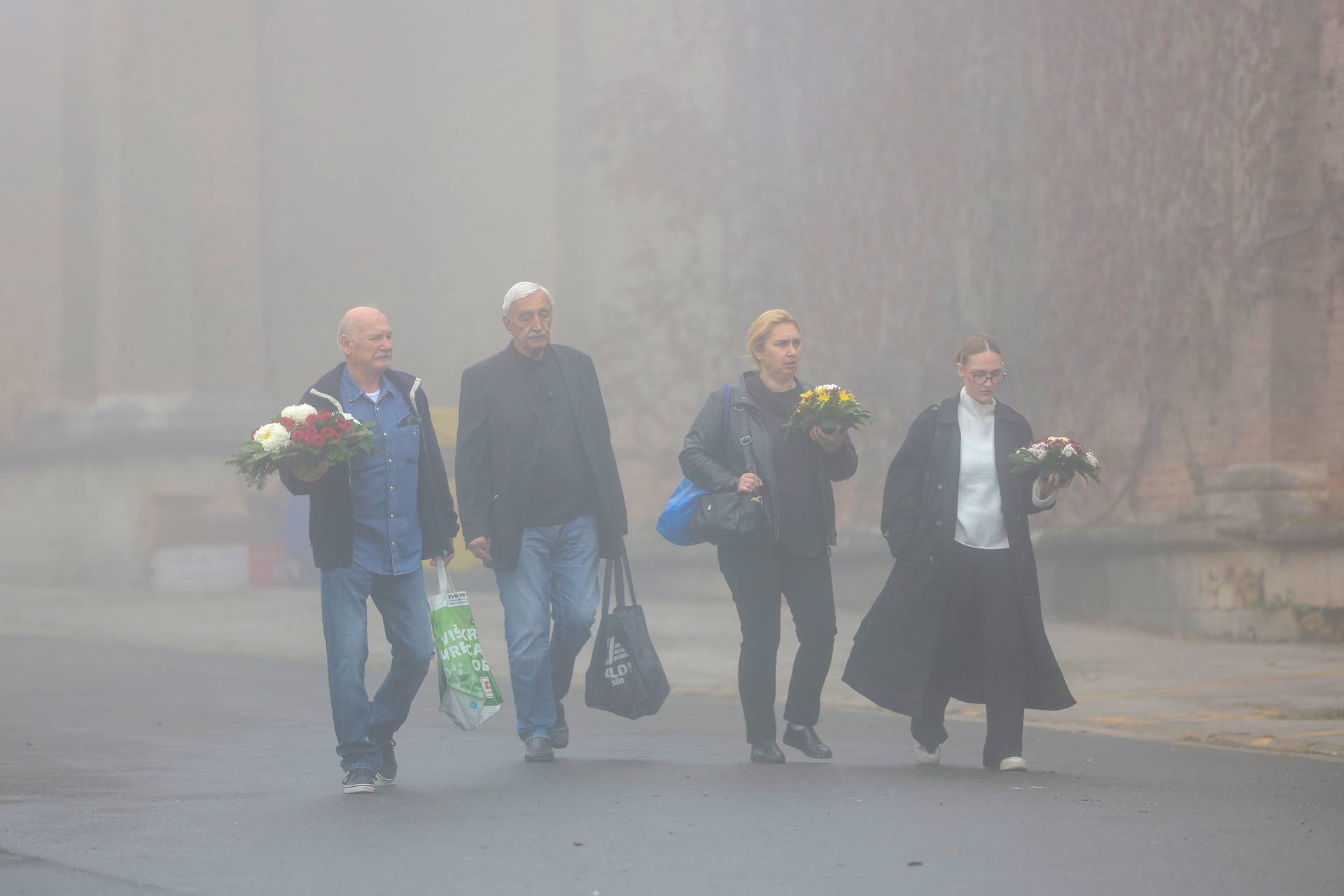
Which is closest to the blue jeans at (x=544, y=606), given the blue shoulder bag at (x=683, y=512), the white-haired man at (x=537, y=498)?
the white-haired man at (x=537, y=498)

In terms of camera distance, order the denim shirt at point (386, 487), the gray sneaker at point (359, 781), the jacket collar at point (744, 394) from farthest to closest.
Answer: the jacket collar at point (744, 394) → the denim shirt at point (386, 487) → the gray sneaker at point (359, 781)

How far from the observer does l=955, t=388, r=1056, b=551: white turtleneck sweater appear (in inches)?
312

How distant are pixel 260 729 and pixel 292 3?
1613 cm

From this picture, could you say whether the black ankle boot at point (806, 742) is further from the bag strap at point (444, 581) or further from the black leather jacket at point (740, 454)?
the bag strap at point (444, 581)

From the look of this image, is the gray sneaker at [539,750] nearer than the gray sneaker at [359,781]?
No

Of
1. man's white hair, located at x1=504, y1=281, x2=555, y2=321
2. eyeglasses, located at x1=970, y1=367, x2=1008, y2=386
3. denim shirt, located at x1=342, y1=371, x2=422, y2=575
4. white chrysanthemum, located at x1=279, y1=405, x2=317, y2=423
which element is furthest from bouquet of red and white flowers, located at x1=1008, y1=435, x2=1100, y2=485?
white chrysanthemum, located at x1=279, y1=405, x2=317, y2=423

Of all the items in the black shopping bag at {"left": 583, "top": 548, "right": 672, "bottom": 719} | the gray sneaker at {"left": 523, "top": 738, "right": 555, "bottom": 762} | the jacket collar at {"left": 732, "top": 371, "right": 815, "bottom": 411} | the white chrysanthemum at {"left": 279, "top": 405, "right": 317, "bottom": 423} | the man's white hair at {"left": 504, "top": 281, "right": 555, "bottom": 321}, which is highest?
the man's white hair at {"left": 504, "top": 281, "right": 555, "bottom": 321}

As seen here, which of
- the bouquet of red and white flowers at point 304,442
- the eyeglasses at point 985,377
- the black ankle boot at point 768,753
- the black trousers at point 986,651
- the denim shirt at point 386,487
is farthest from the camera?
the black ankle boot at point 768,753

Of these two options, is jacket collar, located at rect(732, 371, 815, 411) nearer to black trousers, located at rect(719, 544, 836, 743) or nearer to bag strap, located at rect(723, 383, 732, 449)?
bag strap, located at rect(723, 383, 732, 449)

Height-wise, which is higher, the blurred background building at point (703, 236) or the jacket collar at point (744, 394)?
the blurred background building at point (703, 236)

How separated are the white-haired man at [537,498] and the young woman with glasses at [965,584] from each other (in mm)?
1252

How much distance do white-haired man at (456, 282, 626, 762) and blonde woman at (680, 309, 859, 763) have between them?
51cm

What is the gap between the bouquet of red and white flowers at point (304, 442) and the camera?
23.7 ft

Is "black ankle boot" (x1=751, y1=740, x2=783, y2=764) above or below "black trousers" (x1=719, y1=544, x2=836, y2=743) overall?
below
